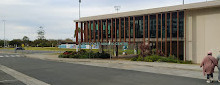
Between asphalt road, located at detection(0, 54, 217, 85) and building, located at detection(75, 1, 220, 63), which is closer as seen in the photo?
asphalt road, located at detection(0, 54, 217, 85)

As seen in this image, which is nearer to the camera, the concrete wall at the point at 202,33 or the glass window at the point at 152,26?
the concrete wall at the point at 202,33

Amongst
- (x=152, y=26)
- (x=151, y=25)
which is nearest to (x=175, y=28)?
(x=152, y=26)

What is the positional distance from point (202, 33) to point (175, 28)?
127 inches

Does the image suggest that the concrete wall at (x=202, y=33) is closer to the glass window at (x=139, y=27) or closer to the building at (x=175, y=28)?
the building at (x=175, y=28)

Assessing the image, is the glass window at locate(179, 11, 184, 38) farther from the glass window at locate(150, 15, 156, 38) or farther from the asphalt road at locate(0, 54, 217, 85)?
the asphalt road at locate(0, 54, 217, 85)

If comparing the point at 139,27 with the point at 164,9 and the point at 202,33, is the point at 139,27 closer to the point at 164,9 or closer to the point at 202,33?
the point at 164,9

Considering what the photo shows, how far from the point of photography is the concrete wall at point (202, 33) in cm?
2288

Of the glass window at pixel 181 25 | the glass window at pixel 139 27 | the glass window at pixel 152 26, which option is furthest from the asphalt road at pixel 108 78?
the glass window at pixel 139 27

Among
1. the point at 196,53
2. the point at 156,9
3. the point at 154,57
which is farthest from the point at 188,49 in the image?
the point at 156,9

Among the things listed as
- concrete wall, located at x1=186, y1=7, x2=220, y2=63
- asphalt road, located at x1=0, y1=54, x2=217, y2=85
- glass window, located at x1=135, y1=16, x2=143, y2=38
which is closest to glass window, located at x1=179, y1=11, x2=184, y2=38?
concrete wall, located at x1=186, y1=7, x2=220, y2=63

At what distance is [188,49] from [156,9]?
6.35 metres

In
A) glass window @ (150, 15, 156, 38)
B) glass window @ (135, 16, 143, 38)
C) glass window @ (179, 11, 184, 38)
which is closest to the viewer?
glass window @ (179, 11, 184, 38)

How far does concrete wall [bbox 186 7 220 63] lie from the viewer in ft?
75.1

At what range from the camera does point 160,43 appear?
1094 inches
